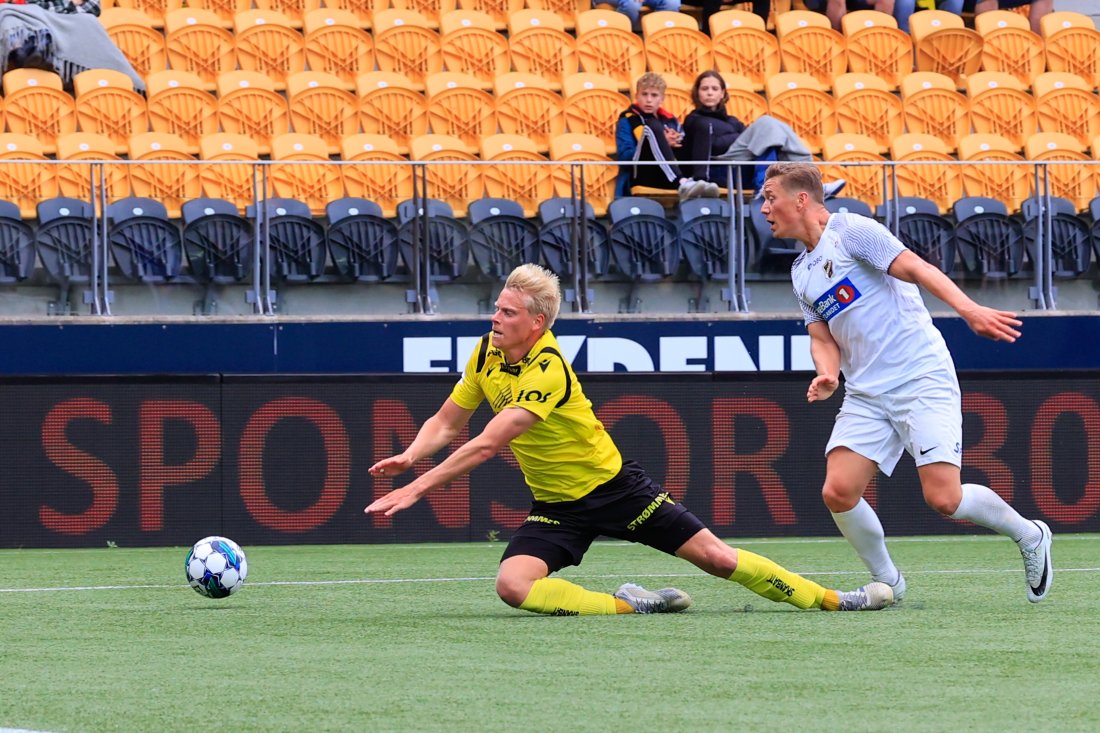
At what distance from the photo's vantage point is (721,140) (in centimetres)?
1395

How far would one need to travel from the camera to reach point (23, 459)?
11859 mm

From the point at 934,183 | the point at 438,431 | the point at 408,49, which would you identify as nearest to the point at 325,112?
the point at 408,49

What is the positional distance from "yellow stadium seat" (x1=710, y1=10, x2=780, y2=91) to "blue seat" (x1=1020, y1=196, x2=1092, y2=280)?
4.86 m

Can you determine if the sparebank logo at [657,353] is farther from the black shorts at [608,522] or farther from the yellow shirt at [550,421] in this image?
the black shorts at [608,522]

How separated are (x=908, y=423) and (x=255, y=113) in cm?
974

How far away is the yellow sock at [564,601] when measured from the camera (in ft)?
22.3

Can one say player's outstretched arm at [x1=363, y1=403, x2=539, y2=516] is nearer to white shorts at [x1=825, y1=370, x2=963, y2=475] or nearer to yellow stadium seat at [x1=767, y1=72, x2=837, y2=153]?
white shorts at [x1=825, y1=370, x2=963, y2=475]

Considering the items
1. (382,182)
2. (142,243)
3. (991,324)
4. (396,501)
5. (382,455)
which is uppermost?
(382,182)

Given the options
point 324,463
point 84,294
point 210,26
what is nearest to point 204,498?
point 324,463

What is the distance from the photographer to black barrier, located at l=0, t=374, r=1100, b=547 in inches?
468

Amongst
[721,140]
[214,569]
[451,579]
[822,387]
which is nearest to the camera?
[822,387]

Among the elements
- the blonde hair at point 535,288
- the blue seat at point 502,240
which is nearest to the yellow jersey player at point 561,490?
the blonde hair at point 535,288

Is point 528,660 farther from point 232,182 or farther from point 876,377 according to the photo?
point 232,182

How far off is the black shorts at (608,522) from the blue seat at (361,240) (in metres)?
5.78
